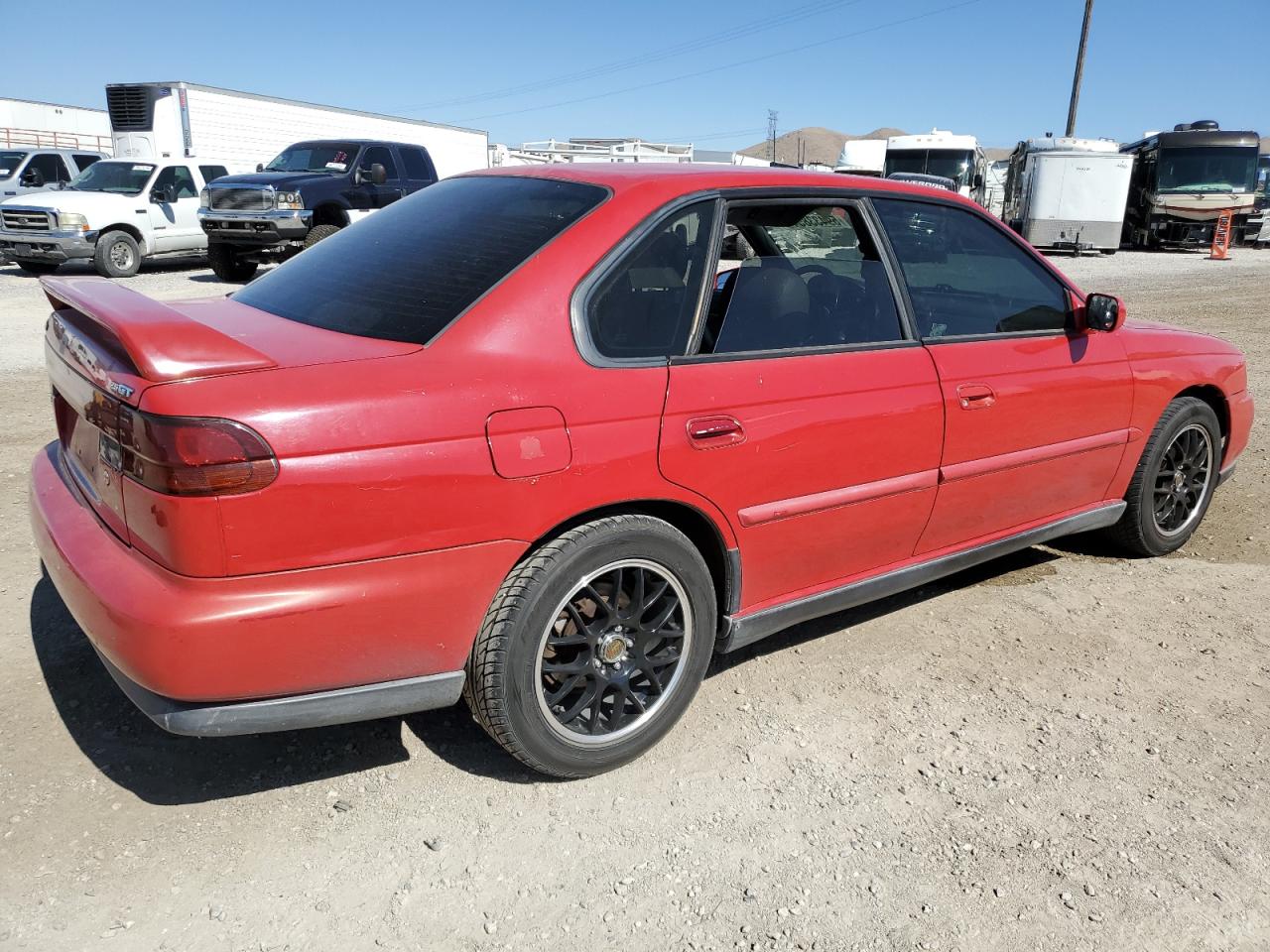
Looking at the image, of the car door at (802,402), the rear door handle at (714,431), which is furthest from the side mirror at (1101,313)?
the rear door handle at (714,431)

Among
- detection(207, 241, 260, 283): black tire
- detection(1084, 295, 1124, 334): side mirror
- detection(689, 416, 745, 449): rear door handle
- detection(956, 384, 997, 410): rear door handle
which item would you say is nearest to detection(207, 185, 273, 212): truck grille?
detection(207, 241, 260, 283): black tire

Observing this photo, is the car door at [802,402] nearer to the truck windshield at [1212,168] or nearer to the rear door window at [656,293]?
the rear door window at [656,293]

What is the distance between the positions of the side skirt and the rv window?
81 centimetres

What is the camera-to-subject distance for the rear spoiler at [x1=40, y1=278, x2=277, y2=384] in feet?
7.25

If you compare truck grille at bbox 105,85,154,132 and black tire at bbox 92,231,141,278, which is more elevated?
truck grille at bbox 105,85,154,132

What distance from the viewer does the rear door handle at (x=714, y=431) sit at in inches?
109

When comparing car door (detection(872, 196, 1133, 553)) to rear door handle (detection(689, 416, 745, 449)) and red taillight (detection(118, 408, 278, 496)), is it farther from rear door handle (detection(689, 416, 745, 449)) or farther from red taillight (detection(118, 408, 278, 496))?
red taillight (detection(118, 408, 278, 496))

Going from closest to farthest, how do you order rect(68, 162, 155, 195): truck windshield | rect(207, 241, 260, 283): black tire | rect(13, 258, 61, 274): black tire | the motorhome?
rect(207, 241, 260, 283): black tire < rect(13, 258, 61, 274): black tire < rect(68, 162, 155, 195): truck windshield < the motorhome

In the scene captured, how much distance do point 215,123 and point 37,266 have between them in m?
5.99

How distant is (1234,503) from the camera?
5410 millimetres

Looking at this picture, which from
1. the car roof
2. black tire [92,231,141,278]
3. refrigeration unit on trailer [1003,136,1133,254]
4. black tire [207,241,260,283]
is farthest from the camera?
refrigeration unit on trailer [1003,136,1133,254]

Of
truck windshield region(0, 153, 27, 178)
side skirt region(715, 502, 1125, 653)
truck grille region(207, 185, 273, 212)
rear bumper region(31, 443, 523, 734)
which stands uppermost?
truck windshield region(0, 153, 27, 178)

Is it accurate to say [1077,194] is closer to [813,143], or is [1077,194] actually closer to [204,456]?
[204,456]

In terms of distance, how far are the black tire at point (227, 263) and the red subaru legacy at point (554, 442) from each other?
474 inches
